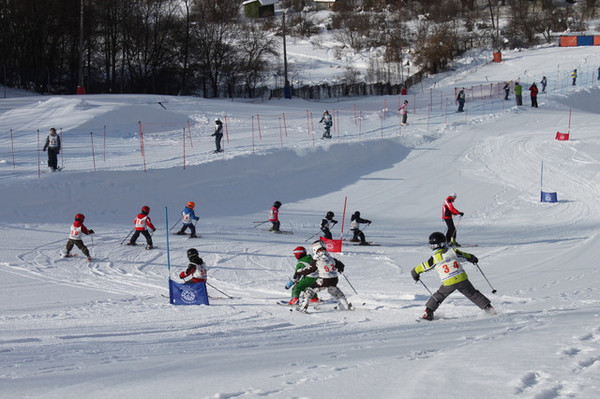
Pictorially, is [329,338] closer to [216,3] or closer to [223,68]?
[223,68]

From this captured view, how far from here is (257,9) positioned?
289 feet

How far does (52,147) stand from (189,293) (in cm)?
1353

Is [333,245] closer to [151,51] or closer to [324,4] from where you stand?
[151,51]

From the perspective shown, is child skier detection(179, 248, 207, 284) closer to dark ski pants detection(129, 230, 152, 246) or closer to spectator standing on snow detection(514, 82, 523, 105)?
dark ski pants detection(129, 230, 152, 246)

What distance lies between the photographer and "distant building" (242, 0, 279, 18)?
284 feet

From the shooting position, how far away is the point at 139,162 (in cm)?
2647

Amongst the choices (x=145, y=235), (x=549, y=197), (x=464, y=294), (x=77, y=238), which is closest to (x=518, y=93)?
Result: (x=549, y=197)

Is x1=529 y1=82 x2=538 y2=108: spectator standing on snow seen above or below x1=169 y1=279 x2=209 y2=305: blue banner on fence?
above

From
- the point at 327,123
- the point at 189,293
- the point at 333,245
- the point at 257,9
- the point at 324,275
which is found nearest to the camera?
the point at 324,275

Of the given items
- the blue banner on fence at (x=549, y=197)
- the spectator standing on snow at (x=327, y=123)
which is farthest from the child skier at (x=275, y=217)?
the spectator standing on snow at (x=327, y=123)

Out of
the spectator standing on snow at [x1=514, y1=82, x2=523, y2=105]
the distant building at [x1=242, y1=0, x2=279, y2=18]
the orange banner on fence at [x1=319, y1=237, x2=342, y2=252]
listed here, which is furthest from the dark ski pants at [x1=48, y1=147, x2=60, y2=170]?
the distant building at [x1=242, y1=0, x2=279, y2=18]

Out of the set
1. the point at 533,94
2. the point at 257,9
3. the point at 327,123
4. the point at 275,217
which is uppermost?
the point at 257,9

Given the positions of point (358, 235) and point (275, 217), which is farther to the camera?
point (275, 217)

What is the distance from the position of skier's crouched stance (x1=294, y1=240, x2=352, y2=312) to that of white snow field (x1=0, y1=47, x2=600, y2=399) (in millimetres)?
290
